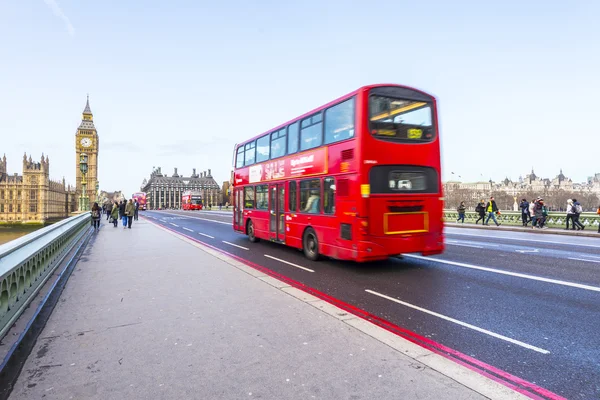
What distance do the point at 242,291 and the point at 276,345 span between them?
2.57 metres

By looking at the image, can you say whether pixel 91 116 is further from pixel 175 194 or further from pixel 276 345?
pixel 276 345

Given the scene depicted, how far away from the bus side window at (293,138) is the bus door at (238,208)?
15.0 ft

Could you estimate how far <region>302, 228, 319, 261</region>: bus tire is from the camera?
9930 mm

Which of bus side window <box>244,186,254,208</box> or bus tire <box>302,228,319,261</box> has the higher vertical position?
bus side window <box>244,186,254,208</box>

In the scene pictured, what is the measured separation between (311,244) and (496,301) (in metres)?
5.27

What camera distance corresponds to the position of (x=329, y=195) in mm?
9234

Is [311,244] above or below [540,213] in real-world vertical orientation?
below

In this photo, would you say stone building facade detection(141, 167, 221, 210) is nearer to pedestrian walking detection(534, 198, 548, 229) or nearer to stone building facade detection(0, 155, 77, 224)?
stone building facade detection(0, 155, 77, 224)

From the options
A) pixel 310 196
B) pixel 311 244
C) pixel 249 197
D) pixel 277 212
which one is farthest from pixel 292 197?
pixel 249 197

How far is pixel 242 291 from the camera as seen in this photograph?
6445mm

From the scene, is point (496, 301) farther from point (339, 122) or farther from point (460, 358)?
point (339, 122)

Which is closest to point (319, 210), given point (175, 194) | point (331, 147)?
point (331, 147)

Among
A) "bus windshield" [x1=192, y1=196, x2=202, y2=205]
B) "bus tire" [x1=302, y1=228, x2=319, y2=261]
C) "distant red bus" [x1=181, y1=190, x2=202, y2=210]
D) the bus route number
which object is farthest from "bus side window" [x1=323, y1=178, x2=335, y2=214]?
"bus windshield" [x1=192, y1=196, x2=202, y2=205]

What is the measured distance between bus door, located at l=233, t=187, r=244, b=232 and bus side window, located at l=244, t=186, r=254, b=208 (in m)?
0.41
